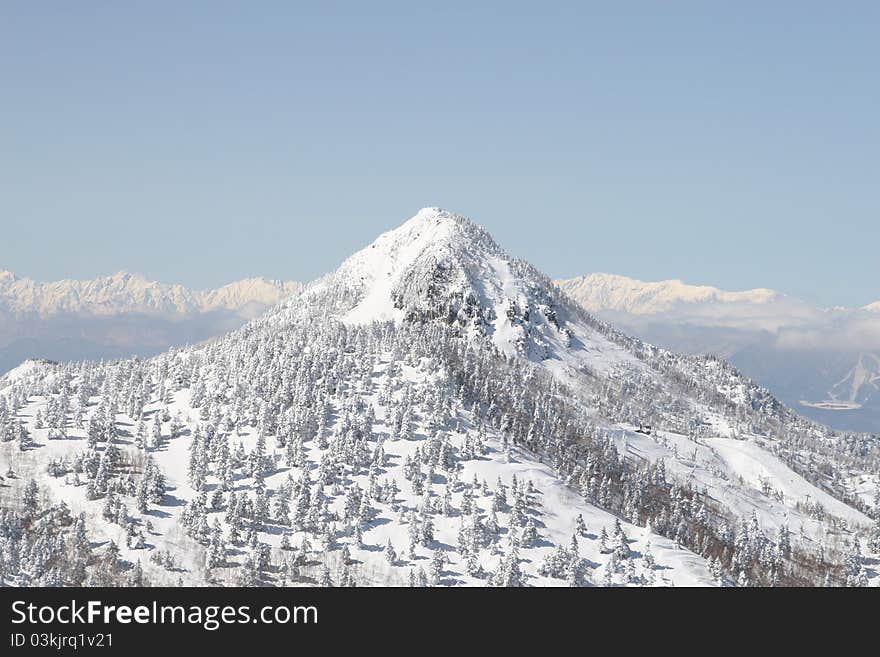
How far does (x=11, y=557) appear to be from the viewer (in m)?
182
